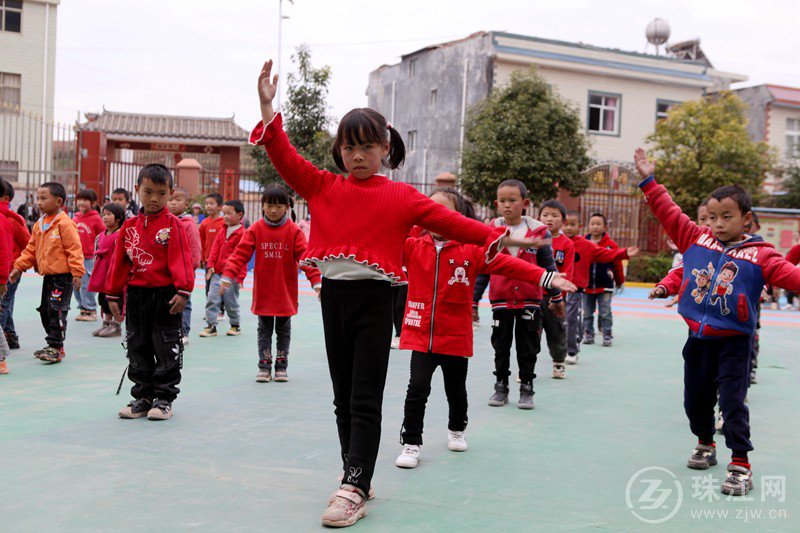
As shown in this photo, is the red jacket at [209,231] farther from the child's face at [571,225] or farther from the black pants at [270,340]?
the child's face at [571,225]

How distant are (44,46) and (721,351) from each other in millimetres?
26376

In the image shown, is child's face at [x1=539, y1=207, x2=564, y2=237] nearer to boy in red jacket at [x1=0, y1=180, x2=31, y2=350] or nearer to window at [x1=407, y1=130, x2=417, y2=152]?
boy in red jacket at [x1=0, y1=180, x2=31, y2=350]

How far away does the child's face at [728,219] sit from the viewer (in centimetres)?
464

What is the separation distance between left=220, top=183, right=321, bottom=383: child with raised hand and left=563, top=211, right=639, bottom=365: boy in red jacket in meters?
3.06

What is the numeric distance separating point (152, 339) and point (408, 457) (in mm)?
2142

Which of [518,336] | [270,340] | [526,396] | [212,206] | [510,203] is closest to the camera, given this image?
[510,203]

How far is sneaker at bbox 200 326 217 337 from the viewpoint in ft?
31.5

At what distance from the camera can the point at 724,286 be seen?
15.0 feet

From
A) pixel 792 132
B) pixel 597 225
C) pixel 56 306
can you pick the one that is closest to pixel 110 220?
pixel 56 306

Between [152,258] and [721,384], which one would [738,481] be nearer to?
[721,384]

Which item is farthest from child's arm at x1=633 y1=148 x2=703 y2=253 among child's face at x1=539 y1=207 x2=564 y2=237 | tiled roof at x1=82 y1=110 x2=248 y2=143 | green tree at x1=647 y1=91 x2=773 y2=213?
tiled roof at x1=82 y1=110 x2=248 y2=143

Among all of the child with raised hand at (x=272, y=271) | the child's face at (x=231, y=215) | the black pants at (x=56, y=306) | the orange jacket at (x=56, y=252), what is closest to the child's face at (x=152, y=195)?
the child with raised hand at (x=272, y=271)

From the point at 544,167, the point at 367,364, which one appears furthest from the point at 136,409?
the point at 544,167

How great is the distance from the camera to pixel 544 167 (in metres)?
21.3
